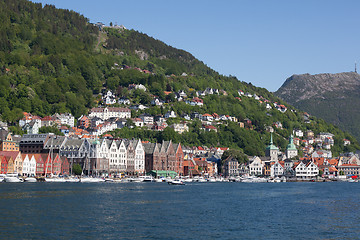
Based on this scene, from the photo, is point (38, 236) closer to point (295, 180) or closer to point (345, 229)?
point (345, 229)

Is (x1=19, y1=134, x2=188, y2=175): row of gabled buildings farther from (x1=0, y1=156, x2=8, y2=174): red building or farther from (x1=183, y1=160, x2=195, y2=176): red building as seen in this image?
(x1=0, y1=156, x2=8, y2=174): red building

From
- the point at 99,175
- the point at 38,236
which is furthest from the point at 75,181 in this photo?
the point at 38,236

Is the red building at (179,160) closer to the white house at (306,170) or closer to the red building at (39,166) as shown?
the white house at (306,170)

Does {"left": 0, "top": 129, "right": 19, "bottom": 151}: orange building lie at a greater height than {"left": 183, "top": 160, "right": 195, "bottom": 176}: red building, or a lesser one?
greater

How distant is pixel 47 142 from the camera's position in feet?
525

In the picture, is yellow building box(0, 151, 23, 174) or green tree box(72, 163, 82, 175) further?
green tree box(72, 163, 82, 175)

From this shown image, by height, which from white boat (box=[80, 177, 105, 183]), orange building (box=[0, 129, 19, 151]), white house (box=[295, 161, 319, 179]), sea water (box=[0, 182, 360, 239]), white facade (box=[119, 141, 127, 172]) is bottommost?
sea water (box=[0, 182, 360, 239])

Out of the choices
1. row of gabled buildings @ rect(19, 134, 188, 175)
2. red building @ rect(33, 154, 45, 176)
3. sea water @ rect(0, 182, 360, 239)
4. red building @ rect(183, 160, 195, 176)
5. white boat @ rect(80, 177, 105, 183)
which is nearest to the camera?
sea water @ rect(0, 182, 360, 239)

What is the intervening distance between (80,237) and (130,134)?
151489 mm

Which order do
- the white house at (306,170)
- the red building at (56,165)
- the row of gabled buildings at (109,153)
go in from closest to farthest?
the red building at (56,165) → the row of gabled buildings at (109,153) → the white house at (306,170)

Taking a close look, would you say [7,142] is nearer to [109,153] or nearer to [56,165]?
[56,165]

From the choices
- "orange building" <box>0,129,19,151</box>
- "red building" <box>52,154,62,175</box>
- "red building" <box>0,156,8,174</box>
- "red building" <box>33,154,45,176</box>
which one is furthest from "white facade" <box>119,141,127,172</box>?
"red building" <box>0,156,8,174</box>

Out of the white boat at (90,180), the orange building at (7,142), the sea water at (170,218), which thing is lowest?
the sea water at (170,218)

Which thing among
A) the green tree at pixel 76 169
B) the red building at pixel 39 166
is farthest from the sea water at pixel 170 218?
the green tree at pixel 76 169
